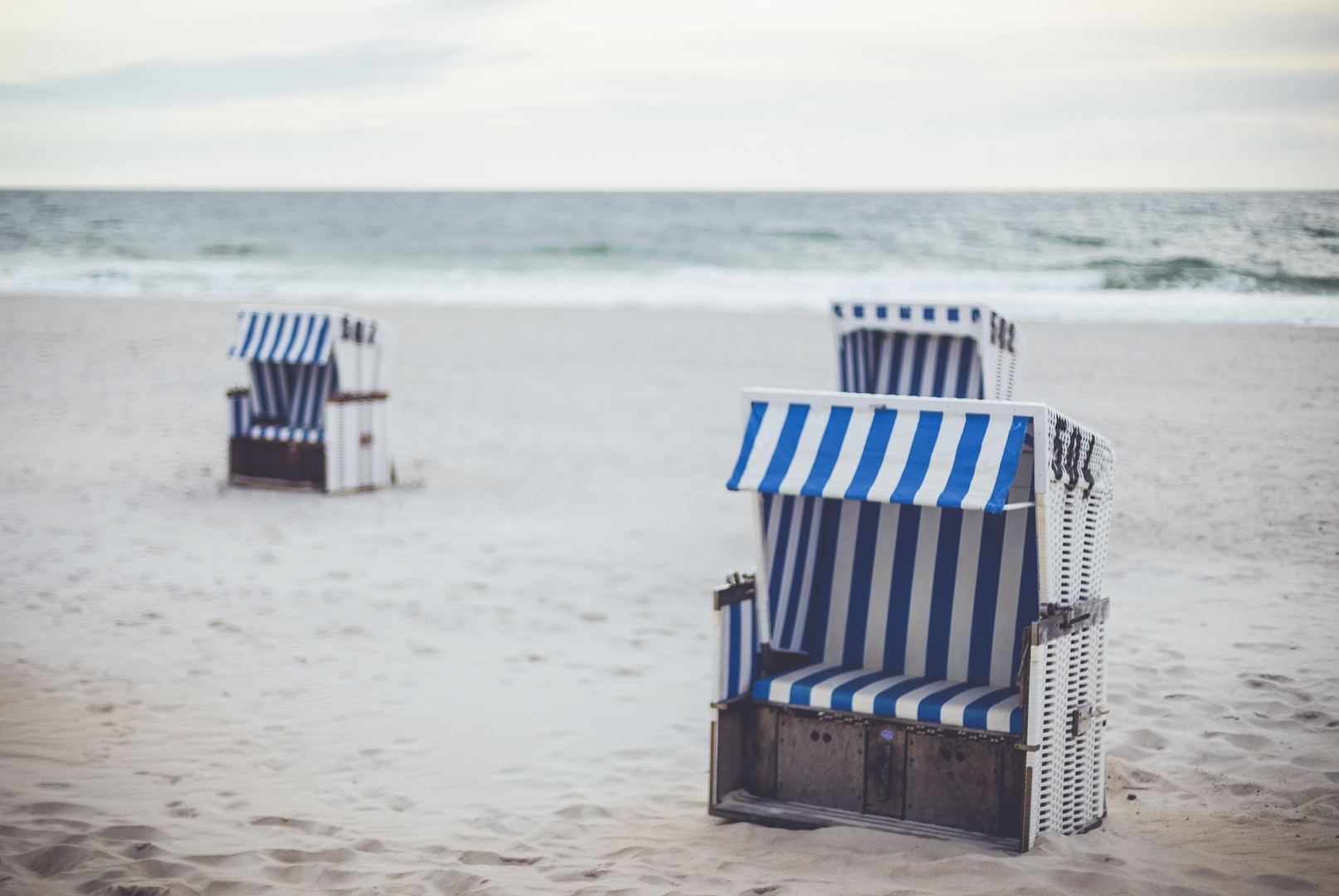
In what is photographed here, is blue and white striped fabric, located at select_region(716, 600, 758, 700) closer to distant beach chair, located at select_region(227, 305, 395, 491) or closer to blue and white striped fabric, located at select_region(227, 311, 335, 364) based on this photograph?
distant beach chair, located at select_region(227, 305, 395, 491)

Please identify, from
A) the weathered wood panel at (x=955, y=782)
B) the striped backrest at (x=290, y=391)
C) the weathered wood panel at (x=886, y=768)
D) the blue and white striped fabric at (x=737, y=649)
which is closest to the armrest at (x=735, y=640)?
the blue and white striped fabric at (x=737, y=649)

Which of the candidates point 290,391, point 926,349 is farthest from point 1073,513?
point 290,391

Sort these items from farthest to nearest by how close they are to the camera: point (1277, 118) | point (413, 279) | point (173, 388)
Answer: point (413, 279) < point (173, 388) < point (1277, 118)

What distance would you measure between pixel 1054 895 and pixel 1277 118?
7497mm

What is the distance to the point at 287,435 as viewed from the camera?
351 inches

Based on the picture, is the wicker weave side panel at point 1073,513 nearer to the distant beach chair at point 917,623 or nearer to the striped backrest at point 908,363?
the distant beach chair at point 917,623

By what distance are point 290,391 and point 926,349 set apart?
5.50m

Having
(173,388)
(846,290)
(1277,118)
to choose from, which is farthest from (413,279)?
(1277,118)

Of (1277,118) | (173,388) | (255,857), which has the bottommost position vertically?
(255,857)

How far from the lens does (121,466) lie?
9.52m

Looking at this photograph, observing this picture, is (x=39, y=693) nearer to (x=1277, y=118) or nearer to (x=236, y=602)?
(x=236, y=602)

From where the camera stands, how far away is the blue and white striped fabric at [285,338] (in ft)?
28.5

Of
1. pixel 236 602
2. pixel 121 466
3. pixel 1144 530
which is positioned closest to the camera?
pixel 236 602

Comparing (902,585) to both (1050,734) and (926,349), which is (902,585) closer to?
(1050,734)
